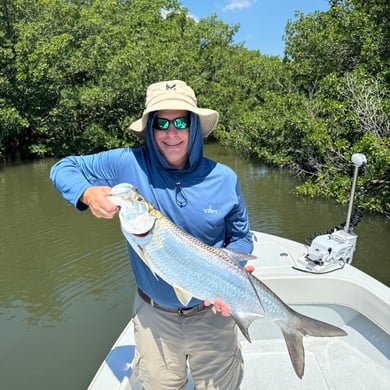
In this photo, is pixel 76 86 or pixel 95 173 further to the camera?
pixel 76 86

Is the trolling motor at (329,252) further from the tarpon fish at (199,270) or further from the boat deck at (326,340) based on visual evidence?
the tarpon fish at (199,270)

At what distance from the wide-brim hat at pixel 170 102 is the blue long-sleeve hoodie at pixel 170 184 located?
58 mm

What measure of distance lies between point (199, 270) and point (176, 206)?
0.39m

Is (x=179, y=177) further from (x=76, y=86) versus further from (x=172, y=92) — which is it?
(x=76, y=86)

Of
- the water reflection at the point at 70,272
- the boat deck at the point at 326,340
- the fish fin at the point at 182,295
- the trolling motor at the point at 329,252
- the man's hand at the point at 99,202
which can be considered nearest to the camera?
the man's hand at the point at 99,202

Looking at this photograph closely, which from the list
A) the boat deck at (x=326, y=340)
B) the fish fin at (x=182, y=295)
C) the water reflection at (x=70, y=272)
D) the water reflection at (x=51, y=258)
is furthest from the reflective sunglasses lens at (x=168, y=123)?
the water reflection at (x=51, y=258)

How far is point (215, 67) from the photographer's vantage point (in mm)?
28062

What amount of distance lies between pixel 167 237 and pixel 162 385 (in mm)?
1025

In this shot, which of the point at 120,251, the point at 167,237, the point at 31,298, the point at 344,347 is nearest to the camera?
the point at 167,237

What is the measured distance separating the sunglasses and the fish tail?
1.25 metres

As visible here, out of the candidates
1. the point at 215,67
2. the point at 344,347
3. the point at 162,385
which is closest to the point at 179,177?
the point at 162,385

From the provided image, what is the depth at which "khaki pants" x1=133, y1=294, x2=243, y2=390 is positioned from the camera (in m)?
2.23

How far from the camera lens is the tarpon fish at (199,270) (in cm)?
183

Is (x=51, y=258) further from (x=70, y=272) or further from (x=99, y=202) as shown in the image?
(x=99, y=202)
